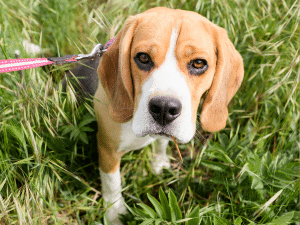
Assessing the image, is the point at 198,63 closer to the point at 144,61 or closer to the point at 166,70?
the point at 166,70

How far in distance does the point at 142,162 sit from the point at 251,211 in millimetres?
1114

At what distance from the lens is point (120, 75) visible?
1949 mm

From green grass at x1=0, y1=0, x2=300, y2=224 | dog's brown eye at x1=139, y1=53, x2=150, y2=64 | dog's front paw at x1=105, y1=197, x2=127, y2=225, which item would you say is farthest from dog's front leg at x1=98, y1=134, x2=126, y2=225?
dog's brown eye at x1=139, y1=53, x2=150, y2=64

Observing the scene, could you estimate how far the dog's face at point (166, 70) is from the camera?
170cm

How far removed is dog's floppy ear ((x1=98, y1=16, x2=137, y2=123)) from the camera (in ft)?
6.12

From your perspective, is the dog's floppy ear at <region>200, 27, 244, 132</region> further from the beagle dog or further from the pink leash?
the pink leash

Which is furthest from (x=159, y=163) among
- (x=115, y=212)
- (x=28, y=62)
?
(x=28, y=62)

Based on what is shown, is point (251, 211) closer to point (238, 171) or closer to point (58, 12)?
point (238, 171)

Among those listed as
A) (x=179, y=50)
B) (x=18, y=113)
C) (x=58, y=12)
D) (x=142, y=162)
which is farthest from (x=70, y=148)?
(x=58, y=12)

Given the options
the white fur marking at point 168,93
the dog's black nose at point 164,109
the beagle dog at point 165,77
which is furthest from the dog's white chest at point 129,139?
the dog's black nose at point 164,109

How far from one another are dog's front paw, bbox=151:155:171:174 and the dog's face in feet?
3.47

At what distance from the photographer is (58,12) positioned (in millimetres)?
3221

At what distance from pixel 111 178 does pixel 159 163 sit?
0.70 m

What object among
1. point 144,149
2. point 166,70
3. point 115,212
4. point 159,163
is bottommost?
point 115,212
